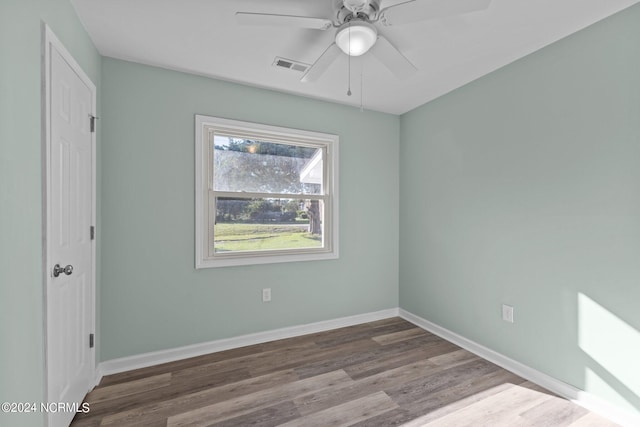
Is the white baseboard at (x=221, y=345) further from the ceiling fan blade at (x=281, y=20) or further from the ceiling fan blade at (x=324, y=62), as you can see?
the ceiling fan blade at (x=281, y=20)

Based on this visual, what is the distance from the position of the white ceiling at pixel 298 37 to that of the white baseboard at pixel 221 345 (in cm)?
247

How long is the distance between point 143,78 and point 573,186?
11.2 feet

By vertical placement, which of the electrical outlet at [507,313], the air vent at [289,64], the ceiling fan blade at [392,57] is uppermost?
the air vent at [289,64]

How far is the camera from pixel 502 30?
1.98m

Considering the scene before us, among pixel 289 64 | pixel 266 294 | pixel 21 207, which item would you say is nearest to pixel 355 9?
pixel 289 64

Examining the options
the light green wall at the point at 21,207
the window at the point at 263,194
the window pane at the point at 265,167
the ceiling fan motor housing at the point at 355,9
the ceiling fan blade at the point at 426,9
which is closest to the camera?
the light green wall at the point at 21,207

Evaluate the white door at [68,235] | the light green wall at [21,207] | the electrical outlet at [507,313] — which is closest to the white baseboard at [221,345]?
the white door at [68,235]

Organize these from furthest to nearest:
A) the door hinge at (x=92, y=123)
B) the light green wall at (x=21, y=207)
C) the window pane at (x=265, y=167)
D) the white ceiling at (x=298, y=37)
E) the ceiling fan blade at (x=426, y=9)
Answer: the window pane at (x=265, y=167)
the door hinge at (x=92, y=123)
the white ceiling at (x=298, y=37)
the ceiling fan blade at (x=426, y=9)
the light green wall at (x=21, y=207)

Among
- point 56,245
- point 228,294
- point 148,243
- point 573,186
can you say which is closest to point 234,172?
point 148,243

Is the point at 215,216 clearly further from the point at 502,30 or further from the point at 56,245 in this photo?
the point at 502,30

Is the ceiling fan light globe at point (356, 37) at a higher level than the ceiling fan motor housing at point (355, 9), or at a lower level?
lower

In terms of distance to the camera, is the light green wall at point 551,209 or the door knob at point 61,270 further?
the light green wall at point 551,209

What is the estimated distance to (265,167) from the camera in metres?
2.99

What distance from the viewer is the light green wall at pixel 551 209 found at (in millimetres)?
1790
